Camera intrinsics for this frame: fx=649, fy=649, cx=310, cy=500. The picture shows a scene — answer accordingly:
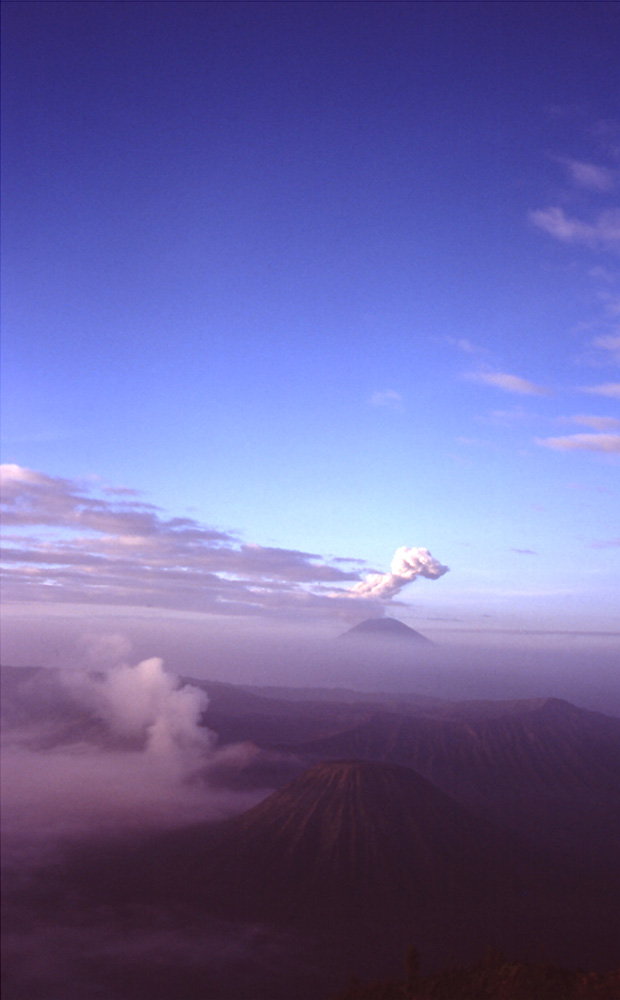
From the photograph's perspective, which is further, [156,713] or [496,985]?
[156,713]

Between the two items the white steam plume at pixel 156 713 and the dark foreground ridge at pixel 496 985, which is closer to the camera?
the dark foreground ridge at pixel 496 985

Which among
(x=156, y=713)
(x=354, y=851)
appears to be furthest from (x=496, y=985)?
(x=156, y=713)

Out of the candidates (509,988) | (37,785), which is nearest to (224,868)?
(37,785)

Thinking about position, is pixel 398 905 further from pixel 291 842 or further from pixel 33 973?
pixel 33 973

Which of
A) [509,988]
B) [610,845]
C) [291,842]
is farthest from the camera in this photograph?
[610,845]

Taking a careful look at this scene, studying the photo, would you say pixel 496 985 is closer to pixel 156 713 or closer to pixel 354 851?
pixel 354 851

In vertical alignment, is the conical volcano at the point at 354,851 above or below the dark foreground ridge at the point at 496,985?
below

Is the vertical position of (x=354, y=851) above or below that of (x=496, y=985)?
below

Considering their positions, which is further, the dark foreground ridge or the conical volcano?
the conical volcano
